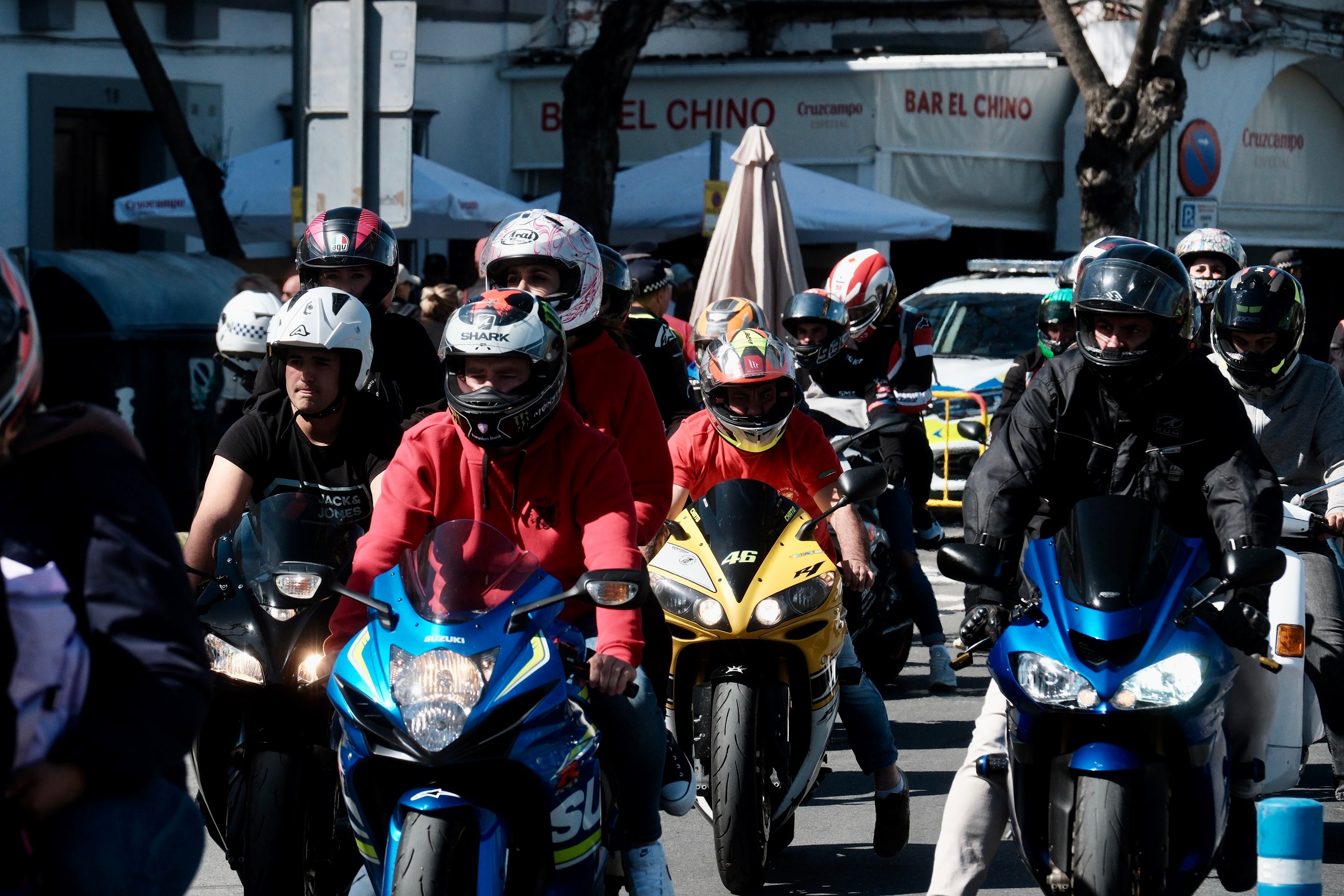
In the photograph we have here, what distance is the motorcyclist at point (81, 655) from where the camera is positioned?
2469 mm

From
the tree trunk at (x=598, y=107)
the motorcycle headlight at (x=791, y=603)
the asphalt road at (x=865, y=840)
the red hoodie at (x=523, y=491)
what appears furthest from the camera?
the tree trunk at (x=598, y=107)

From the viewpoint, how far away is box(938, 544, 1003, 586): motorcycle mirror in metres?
4.28

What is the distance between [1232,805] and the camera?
455cm

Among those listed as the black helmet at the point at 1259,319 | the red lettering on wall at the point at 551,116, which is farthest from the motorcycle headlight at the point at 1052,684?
the red lettering on wall at the point at 551,116

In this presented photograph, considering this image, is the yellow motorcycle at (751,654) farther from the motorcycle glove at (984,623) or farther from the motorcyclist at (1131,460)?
the motorcycle glove at (984,623)

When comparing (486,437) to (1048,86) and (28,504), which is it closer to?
(28,504)

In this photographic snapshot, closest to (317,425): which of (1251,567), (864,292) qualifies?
(1251,567)

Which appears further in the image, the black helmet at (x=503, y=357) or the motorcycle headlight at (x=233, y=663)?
the motorcycle headlight at (x=233, y=663)

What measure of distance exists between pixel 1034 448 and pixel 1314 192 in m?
25.4

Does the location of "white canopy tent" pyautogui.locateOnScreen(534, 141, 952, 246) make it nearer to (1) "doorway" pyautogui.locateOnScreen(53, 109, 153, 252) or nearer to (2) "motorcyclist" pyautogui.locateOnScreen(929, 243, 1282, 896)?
(1) "doorway" pyautogui.locateOnScreen(53, 109, 153, 252)

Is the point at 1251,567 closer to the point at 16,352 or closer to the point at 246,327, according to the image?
the point at 16,352

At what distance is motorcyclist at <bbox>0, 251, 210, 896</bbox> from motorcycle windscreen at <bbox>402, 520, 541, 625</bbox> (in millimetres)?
1138

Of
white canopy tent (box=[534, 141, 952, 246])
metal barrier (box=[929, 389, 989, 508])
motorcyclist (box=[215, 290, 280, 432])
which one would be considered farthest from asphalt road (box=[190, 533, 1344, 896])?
white canopy tent (box=[534, 141, 952, 246])

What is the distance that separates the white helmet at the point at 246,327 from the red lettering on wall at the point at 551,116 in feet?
49.7
